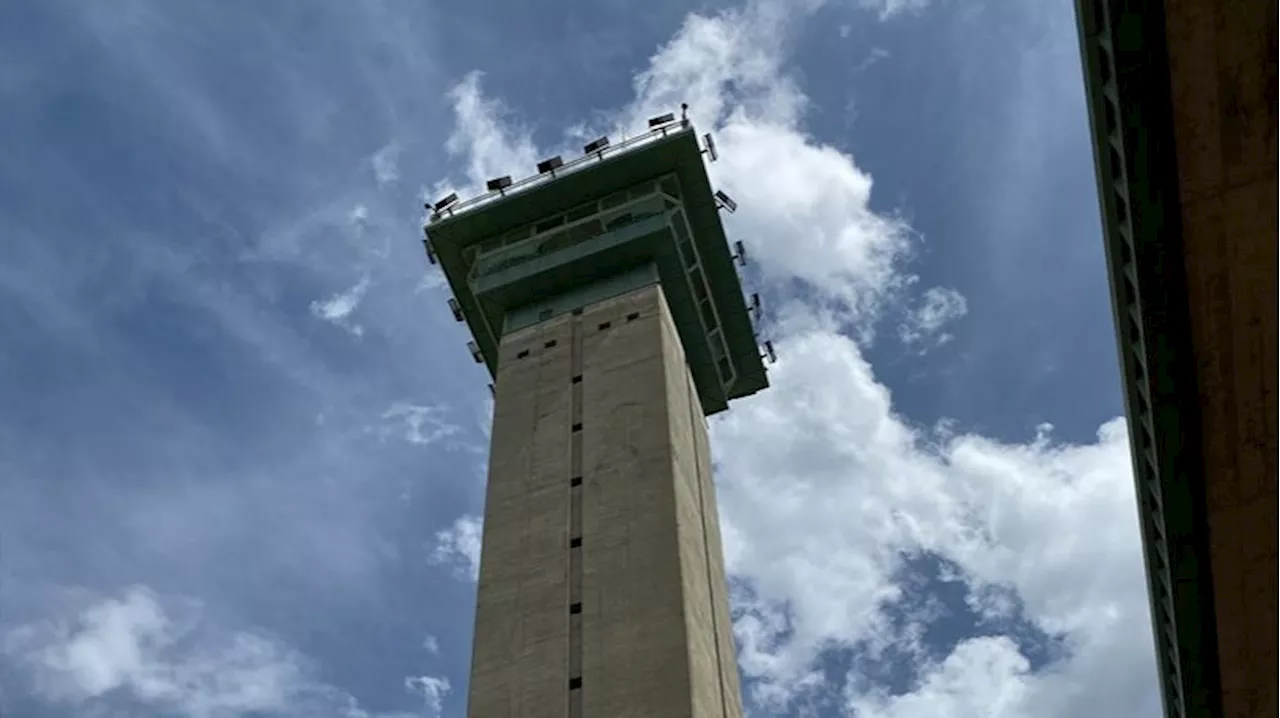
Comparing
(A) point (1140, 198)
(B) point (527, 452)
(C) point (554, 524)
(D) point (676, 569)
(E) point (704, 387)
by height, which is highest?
(E) point (704, 387)

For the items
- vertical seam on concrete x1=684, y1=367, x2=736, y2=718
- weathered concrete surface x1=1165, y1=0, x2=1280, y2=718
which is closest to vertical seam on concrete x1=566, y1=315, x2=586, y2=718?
vertical seam on concrete x1=684, y1=367, x2=736, y2=718

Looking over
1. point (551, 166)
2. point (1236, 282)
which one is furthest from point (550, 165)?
point (1236, 282)

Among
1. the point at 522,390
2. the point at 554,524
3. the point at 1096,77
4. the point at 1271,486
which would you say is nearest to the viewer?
the point at 1271,486

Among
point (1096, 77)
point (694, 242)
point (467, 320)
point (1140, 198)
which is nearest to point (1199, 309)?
point (1140, 198)

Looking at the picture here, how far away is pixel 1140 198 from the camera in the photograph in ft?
59.0

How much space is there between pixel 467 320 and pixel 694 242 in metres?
10.6

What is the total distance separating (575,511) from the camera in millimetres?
38875

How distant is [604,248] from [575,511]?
1278cm

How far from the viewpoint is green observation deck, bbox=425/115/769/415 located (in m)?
48.0

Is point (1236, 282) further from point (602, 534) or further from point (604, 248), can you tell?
point (604, 248)

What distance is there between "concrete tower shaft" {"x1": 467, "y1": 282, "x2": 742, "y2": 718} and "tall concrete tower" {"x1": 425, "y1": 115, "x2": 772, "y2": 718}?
62 mm

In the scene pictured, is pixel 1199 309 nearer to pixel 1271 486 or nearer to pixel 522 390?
pixel 1271 486

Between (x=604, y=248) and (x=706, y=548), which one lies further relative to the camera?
(x=604, y=248)

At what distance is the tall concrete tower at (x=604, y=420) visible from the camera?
34.2 meters
